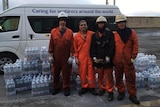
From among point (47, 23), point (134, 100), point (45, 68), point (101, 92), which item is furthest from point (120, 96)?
point (47, 23)

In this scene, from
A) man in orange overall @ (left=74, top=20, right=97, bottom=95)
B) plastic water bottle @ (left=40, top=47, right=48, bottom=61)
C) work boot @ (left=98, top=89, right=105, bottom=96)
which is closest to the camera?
man in orange overall @ (left=74, top=20, right=97, bottom=95)

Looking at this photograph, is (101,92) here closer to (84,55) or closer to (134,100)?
(134,100)

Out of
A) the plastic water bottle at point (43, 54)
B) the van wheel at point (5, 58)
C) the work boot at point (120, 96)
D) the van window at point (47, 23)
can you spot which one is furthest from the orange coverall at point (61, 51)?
the van window at point (47, 23)

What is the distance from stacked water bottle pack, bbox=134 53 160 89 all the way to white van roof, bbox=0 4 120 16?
3.14 m

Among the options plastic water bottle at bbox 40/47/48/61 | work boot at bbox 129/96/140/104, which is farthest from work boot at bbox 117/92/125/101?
plastic water bottle at bbox 40/47/48/61

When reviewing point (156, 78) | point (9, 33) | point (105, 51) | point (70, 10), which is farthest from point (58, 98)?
point (70, 10)

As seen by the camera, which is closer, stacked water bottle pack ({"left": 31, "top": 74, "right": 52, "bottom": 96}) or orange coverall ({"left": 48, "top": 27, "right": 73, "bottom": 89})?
orange coverall ({"left": 48, "top": 27, "right": 73, "bottom": 89})

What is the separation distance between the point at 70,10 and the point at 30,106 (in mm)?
4836

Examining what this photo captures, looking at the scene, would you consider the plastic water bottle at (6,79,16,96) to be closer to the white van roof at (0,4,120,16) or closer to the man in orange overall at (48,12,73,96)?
the man in orange overall at (48,12,73,96)

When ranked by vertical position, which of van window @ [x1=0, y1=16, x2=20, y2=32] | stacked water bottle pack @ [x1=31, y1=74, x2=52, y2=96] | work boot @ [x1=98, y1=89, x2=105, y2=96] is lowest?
work boot @ [x1=98, y1=89, x2=105, y2=96]

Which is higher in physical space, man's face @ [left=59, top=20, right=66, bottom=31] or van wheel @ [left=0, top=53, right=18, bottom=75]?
man's face @ [left=59, top=20, right=66, bottom=31]

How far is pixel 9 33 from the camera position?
856 centimetres

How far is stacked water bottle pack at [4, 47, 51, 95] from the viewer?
632 centimetres

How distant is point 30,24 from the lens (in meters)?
8.81
